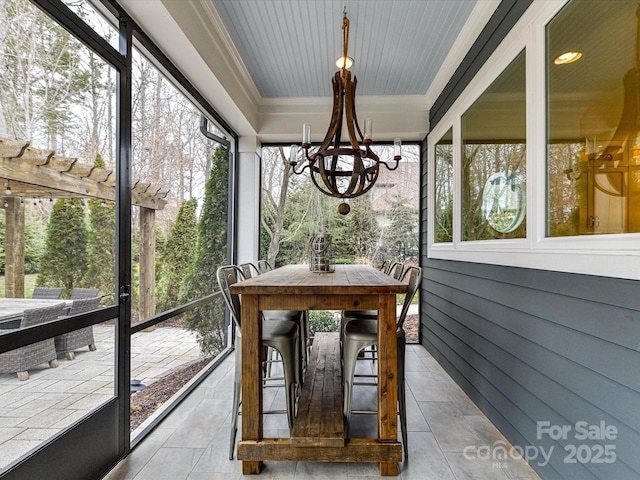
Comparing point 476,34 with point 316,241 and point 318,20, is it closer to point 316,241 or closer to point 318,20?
point 318,20

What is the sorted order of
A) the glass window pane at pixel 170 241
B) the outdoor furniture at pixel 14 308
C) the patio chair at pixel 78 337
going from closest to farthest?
the outdoor furniture at pixel 14 308 < the patio chair at pixel 78 337 < the glass window pane at pixel 170 241

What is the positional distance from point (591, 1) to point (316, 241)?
2038mm

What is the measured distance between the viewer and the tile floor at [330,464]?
173 cm

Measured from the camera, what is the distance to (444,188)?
3521mm

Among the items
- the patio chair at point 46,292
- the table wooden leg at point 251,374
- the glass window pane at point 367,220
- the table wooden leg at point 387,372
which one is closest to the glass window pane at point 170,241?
the patio chair at point 46,292

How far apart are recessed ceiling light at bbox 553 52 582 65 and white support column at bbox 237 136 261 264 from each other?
312 centimetres

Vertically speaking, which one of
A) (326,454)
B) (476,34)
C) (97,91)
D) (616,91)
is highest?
(476,34)

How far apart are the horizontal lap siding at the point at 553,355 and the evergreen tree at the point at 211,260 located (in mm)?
2380

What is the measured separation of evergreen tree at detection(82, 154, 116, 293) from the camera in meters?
1.68

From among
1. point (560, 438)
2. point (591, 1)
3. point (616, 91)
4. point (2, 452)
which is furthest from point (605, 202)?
point (2, 452)

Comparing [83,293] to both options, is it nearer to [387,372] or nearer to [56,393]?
[56,393]

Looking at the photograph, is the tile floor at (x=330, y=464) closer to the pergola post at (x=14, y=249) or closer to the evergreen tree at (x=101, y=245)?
the evergreen tree at (x=101, y=245)

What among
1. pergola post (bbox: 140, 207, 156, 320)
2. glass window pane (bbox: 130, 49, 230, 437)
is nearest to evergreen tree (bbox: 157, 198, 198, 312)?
glass window pane (bbox: 130, 49, 230, 437)

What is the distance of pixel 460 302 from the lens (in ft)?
9.41
